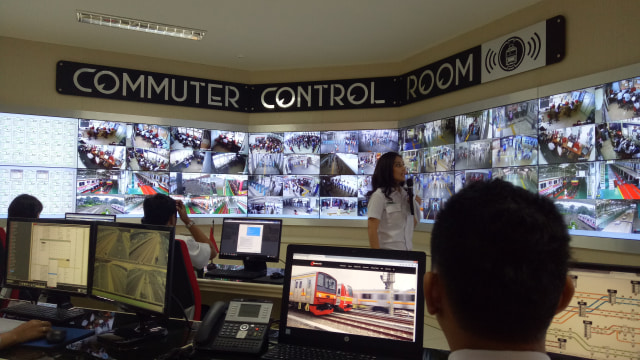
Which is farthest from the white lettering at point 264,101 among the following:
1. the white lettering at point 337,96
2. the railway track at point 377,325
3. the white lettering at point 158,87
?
the railway track at point 377,325

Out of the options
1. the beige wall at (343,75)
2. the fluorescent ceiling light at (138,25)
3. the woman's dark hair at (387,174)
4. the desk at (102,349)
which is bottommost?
the desk at (102,349)

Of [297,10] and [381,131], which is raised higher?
[297,10]

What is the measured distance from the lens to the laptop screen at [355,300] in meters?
1.49

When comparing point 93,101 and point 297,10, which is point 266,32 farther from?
point 93,101

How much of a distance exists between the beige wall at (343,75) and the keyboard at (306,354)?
2.39 metres

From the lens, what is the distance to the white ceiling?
12.9 ft

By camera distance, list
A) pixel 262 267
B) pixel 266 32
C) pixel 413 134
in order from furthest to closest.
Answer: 1. pixel 413 134
2. pixel 266 32
3. pixel 262 267

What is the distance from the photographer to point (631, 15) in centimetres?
296

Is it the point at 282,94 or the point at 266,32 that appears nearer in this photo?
the point at 266,32

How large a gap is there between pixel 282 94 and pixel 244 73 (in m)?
0.62

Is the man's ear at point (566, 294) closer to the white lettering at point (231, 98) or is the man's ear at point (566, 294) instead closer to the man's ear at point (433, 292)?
the man's ear at point (433, 292)

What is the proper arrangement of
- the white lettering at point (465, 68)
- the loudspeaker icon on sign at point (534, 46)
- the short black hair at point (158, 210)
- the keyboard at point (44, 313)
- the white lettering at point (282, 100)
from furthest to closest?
1. the white lettering at point (282, 100)
2. the white lettering at point (465, 68)
3. the loudspeaker icon on sign at point (534, 46)
4. the short black hair at point (158, 210)
5. the keyboard at point (44, 313)

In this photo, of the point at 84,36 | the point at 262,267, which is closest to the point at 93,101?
the point at 84,36

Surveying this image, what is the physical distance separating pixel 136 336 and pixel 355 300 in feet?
2.93
